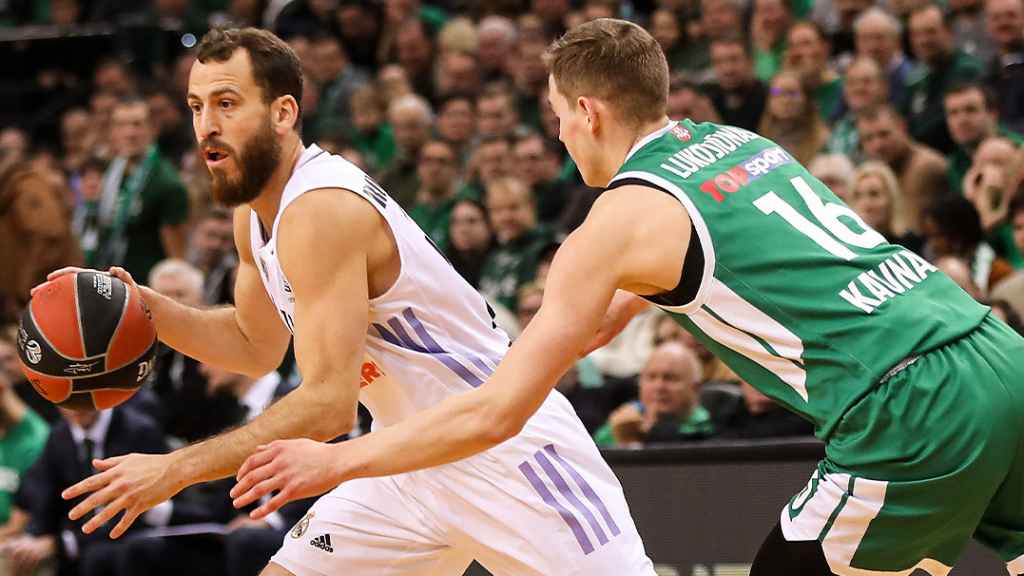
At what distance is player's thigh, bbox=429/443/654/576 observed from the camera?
14.4ft

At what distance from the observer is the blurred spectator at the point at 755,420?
6.81 meters

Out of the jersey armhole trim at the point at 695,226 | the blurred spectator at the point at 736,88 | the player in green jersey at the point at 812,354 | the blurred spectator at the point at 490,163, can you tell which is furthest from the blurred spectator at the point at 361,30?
the jersey armhole trim at the point at 695,226

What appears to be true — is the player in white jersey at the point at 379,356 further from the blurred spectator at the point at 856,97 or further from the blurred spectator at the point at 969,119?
the blurred spectator at the point at 856,97

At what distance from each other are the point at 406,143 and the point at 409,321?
6.94 meters

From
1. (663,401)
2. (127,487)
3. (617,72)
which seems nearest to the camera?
(127,487)

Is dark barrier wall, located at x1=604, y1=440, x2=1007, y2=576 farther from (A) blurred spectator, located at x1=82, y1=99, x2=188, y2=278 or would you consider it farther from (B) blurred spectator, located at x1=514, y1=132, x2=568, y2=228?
(A) blurred spectator, located at x1=82, y1=99, x2=188, y2=278

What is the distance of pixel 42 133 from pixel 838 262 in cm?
1294

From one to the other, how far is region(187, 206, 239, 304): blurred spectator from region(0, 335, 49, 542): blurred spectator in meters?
1.83

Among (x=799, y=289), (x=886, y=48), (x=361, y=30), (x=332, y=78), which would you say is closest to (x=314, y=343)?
(x=799, y=289)

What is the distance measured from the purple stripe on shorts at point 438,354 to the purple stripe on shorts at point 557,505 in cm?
31

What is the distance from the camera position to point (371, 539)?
458 cm

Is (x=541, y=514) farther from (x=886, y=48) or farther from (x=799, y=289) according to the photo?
(x=886, y=48)

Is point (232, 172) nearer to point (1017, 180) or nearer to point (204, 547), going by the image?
point (204, 547)

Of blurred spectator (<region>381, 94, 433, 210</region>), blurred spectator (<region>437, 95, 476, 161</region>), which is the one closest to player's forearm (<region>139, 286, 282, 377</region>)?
blurred spectator (<region>381, 94, 433, 210</region>)
